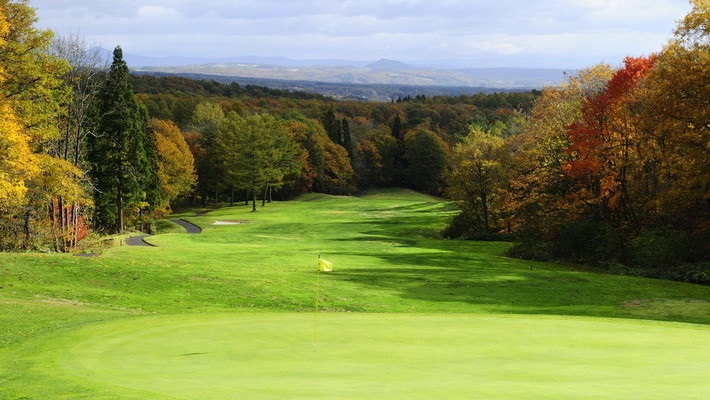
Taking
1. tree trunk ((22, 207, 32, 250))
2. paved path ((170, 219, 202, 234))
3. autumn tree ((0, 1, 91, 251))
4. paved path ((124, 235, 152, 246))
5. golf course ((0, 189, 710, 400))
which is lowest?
paved path ((170, 219, 202, 234))

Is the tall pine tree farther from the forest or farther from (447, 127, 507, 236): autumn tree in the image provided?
(447, 127, 507, 236): autumn tree

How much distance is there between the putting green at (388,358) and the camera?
10.8 meters

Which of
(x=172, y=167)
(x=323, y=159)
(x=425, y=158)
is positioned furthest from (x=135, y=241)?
(x=425, y=158)

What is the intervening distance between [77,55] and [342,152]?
90046 millimetres

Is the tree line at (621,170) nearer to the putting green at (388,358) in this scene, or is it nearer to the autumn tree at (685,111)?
the autumn tree at (685,111)

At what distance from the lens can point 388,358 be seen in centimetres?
1390

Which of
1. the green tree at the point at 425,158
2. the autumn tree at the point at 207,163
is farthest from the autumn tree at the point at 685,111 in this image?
the green tree at the point at 425,158

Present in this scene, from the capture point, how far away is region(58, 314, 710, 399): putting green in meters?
10.8

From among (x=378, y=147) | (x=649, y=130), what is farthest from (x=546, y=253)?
(x=378, y=147)

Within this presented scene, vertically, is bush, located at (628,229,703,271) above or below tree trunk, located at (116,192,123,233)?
above

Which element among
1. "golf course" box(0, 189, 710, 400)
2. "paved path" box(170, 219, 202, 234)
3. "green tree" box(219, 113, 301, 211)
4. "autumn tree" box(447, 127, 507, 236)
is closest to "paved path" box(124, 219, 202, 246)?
"paved path" box(170, 219, 202, 234)

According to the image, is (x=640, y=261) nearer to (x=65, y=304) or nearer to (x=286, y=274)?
(x=286, y=274)

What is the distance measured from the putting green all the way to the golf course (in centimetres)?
5

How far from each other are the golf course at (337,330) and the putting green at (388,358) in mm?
53
